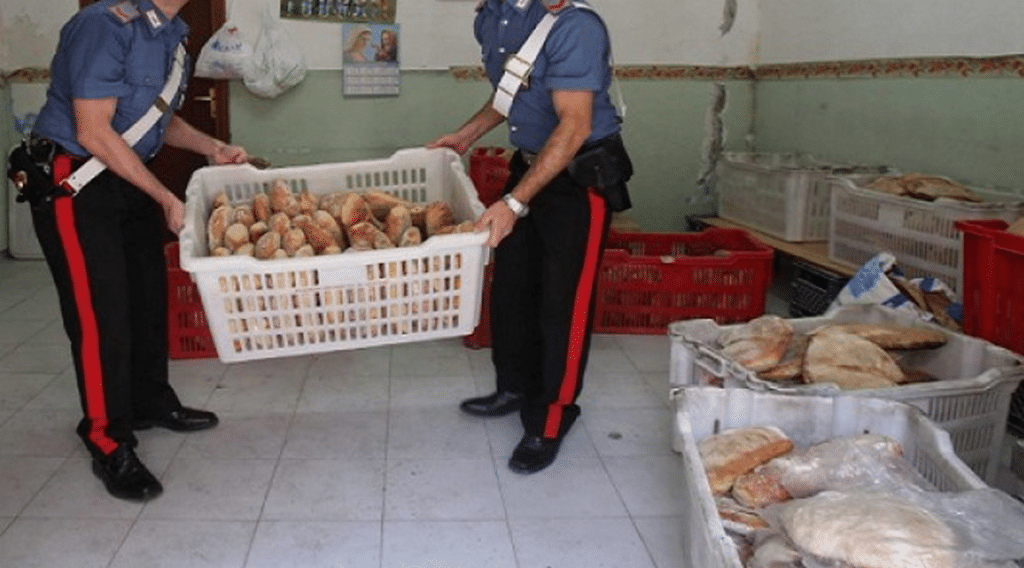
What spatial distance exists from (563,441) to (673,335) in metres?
0.46

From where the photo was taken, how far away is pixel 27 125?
4.40m

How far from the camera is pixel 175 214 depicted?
195 cm

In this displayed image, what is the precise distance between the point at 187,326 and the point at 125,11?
4.42ft

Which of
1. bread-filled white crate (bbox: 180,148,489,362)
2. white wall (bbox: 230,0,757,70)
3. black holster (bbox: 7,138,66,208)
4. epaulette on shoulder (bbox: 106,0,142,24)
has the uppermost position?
white wall (bbox: 230,0,757,70)

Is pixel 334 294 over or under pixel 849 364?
over

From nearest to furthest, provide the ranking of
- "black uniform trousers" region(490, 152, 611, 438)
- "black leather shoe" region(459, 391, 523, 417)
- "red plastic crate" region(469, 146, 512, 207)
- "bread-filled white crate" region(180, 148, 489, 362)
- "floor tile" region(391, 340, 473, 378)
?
"bread-filled white crate" region(180, 148, 489, 362)
"black uniform trousers" region(490, 152, 611, 438)
"black leather shoe" region(459, 391, 523, 417)
"floor tile" region(391, 340, 473, 378)
"red plastic crate" region(469, 146, 512, 207)

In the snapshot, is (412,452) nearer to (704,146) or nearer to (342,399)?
(342,399)

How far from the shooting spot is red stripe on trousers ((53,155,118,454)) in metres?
2.02

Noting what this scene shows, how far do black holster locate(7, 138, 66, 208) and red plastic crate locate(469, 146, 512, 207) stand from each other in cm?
167

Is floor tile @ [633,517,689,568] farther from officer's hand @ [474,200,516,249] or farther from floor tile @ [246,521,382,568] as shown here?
officer's hand @ [474,200,516,249]

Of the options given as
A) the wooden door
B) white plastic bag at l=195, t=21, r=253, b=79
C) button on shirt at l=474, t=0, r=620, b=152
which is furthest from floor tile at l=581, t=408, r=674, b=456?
the wooden door

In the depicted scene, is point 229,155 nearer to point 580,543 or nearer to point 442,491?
point 442,491

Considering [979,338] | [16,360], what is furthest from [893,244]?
[16,360]

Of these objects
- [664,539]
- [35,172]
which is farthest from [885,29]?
[35,172]
